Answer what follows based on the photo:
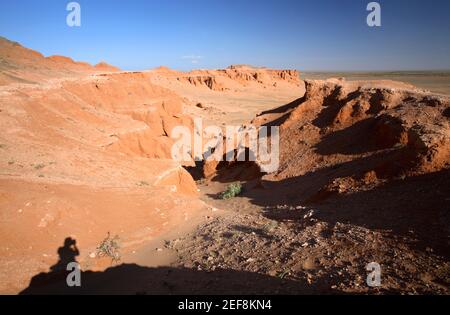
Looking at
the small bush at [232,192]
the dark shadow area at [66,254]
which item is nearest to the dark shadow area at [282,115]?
the small bush at [232,192]

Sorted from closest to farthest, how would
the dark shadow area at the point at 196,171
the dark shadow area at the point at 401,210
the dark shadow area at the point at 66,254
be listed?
the dark shadow area at the point at 401,210 → the dark shadow area at the point at 66,254 → the dark shadow area at the point at 196,171

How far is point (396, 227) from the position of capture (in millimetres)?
5426

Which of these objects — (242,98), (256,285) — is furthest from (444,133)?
(242,98)

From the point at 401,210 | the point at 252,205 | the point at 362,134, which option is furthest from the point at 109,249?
the point at 362,134

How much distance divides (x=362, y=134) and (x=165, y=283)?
9.61 m

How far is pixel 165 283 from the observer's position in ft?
16.6

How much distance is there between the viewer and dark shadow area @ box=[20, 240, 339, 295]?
4.43 meters

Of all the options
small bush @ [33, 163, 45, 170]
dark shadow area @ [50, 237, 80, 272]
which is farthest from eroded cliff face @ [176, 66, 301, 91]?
dark shadow area @ [50, 237, 80, 272]

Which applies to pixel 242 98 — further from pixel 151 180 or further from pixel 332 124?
pixel 151 180

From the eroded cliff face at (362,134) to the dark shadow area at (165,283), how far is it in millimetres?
4696

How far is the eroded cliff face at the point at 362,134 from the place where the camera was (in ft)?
26.2

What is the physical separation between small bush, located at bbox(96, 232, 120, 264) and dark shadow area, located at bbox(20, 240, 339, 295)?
0.69 feet

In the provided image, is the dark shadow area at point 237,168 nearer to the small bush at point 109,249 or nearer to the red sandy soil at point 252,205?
the red sandy soil at point 252,205
